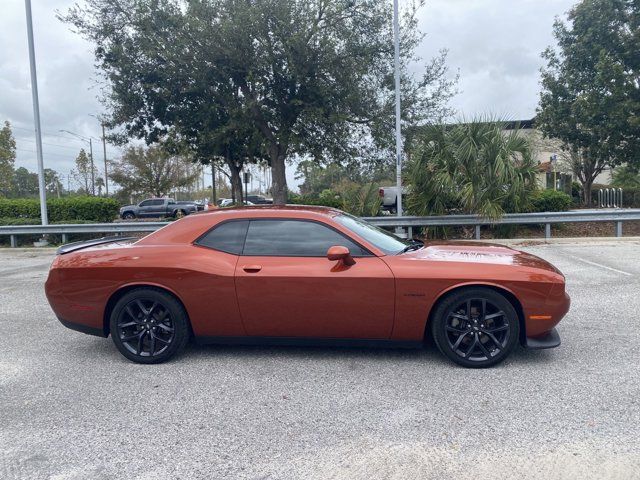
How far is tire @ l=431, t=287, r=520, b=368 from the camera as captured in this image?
4207 mm

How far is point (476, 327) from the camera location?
4.24 metres

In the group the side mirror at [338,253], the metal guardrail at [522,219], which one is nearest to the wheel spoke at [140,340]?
the side mirror at [338,253]

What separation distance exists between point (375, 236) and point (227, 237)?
1.42 m

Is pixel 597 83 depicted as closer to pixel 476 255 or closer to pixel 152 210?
pixel 476 255

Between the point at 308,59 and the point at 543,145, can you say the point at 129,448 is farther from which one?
the point at 543,145

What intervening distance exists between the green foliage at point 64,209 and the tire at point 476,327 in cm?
1555

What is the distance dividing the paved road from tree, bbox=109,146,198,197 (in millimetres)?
45875

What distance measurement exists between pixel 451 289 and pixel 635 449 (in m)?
1.70

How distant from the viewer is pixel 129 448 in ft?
10.3

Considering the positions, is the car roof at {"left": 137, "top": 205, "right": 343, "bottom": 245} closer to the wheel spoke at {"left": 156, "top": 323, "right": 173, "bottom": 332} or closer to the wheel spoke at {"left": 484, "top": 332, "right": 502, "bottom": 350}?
the wheel spoke at {"left": 156, "top": 323, "right": 173, "bottom": 332}

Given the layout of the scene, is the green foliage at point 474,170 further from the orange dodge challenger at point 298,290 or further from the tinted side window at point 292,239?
the tinted side window at point 292,239

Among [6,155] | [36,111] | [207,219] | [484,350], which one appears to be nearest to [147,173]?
[6,155]

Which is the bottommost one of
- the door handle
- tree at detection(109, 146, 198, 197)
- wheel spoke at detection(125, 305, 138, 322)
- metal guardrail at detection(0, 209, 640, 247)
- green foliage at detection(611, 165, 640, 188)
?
wheel spoke at detection(125, 305, 138, 322)

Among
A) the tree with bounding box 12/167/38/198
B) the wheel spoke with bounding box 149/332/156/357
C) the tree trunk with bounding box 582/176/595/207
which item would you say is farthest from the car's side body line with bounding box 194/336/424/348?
the tree with bounding box 12/167/38/198
